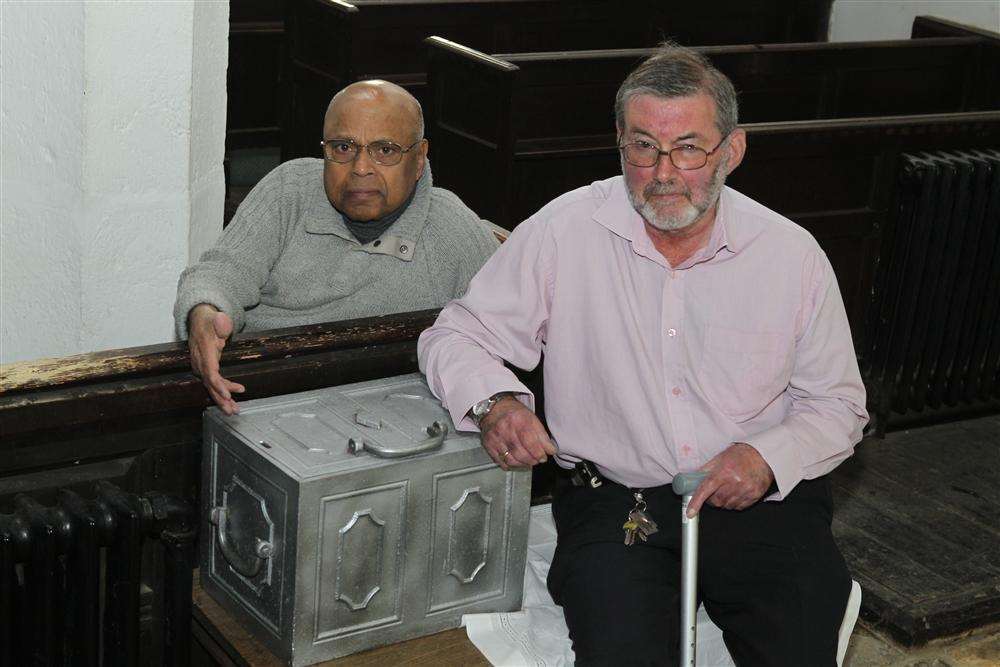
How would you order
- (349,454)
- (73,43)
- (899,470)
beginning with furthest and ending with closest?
(899,470), (73,43), (349,454)

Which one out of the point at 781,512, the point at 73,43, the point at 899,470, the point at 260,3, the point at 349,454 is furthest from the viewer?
the point at 260,3

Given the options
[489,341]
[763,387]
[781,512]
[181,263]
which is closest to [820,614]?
[781,512]

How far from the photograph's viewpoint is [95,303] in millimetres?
3381

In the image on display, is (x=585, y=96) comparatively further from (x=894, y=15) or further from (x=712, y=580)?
(x=712, y=580)

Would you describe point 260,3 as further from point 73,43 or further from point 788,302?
point 788,302

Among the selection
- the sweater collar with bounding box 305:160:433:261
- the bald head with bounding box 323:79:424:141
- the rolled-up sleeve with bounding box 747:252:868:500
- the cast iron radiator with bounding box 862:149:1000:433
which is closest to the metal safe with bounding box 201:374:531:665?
the sweater collar with bounding box 305:160:433:261

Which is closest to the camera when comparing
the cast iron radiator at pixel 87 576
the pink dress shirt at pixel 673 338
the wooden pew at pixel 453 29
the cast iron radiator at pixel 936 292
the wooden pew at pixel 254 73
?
the cast iron radiator at pixel 87 576

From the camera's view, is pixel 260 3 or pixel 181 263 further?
pixel 260 3

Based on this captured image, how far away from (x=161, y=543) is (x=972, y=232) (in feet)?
Answer: 10.2

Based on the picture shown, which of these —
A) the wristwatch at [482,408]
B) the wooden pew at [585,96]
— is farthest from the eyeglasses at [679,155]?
the wooden pew at [585,96]

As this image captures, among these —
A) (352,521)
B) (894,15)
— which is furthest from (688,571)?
(894,15)

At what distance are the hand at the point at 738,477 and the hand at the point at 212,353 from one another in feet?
2.99

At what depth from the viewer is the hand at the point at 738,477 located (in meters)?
2.56

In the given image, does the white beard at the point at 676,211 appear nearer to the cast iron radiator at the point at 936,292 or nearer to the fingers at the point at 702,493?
the fingers at the point at 702,493
